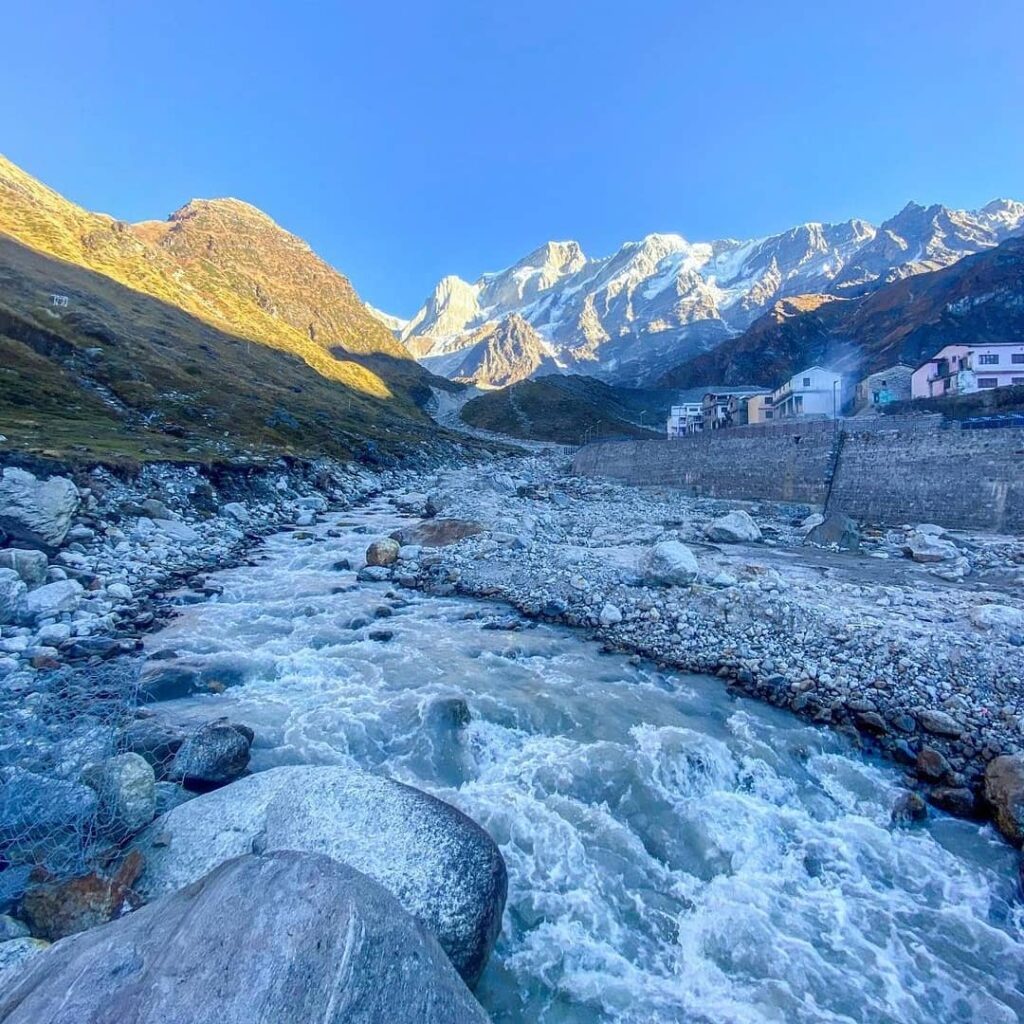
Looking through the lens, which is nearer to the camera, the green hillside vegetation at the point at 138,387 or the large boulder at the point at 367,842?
the large boulder at the point at 367,842

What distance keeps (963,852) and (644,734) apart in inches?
185

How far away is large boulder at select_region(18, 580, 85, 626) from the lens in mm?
11852

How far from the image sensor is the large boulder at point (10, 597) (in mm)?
11516

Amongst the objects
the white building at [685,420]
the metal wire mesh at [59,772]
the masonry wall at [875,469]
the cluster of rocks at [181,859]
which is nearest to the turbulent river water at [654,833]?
the cluster of rocks at [181,859]

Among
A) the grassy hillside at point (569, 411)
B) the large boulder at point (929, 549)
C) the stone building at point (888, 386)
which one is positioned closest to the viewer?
the large boulder at point (929, 549)

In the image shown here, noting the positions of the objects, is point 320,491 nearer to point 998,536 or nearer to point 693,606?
point 693,606

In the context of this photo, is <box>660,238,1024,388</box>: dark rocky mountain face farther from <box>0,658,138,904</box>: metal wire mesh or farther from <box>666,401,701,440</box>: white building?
<box>0,658,138,904</box>: metal wire mesh

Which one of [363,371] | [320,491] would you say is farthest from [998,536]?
[363,371]

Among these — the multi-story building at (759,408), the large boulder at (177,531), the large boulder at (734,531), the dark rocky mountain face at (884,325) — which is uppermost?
the dark rocky mountain face at (884,325)

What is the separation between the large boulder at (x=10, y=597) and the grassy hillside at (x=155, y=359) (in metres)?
12.6

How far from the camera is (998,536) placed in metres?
24.4

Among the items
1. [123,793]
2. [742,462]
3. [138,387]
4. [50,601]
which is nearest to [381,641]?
[123,793]

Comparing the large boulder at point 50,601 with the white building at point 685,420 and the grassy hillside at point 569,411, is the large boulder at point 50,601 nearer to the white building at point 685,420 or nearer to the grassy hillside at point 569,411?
the white building at point 685,420

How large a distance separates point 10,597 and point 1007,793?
18920 mm
